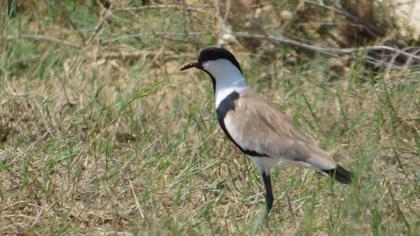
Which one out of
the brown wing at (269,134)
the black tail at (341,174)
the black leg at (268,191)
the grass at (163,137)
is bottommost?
the grass at (163,137)

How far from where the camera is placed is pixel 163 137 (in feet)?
20.0

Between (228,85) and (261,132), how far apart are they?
1.19ft

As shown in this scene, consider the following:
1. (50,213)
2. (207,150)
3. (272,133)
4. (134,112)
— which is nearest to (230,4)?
(134,112)

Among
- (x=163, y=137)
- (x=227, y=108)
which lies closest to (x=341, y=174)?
(x=227, y=108)

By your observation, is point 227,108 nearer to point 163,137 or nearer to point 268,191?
point 268,191

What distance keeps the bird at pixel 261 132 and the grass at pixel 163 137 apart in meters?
0.16

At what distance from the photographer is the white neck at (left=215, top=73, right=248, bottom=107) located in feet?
18.1

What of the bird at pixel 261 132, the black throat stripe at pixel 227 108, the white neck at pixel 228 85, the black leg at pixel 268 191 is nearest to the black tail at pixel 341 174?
the bird at pixel 261 132

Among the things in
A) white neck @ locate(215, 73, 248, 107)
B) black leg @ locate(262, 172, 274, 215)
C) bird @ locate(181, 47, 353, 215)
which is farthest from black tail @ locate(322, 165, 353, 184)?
white neck @ locate(215, 73, 248, 107)

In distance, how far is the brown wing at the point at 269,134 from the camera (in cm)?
516

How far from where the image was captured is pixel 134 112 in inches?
254

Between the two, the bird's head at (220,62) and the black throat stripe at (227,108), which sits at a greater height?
the bird's head at (220,62)

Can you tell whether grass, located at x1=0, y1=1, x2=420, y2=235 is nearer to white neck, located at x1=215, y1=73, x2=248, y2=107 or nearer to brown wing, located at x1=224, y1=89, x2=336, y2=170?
brown wing, located at x1=224, y1=89, x2=336, y2=170

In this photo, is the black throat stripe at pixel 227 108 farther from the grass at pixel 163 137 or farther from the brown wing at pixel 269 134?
the grass at pixel 163 137
